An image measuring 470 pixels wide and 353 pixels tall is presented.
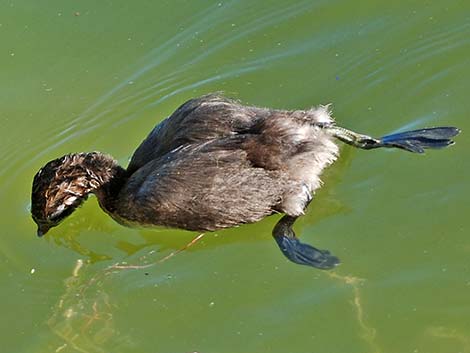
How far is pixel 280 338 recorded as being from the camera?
5.82 m

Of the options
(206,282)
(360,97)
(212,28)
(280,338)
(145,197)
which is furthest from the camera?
(212,28)

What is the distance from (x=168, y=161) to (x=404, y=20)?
2296 millimetres

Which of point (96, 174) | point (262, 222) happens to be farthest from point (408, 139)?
point (96, 174)

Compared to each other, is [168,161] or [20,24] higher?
[20,24]

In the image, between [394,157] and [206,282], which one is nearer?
[206,282]

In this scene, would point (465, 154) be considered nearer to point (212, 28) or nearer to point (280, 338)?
point (280, 338)

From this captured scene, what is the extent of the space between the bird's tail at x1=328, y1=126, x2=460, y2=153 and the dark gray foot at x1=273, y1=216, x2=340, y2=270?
0.72 metres

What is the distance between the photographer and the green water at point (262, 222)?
595 cm

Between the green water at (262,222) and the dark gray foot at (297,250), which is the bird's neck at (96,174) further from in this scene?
the dark gray foot at (297,250)

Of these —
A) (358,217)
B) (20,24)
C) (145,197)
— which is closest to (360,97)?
(358,217)

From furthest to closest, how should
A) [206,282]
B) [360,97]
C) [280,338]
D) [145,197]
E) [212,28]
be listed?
[212,28]
[360,97]
[145,197]
[206,282]
[280,338]

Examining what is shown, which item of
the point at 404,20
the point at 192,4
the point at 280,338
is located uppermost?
the point at 192,4

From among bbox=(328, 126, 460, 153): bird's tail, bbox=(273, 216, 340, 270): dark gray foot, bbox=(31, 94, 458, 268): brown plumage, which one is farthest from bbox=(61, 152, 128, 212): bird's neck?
bbox=(328, 126, 460, 153): bird's tail

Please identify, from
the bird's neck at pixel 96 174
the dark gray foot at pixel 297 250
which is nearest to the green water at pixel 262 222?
the dark gray foot at pixel 297 250
